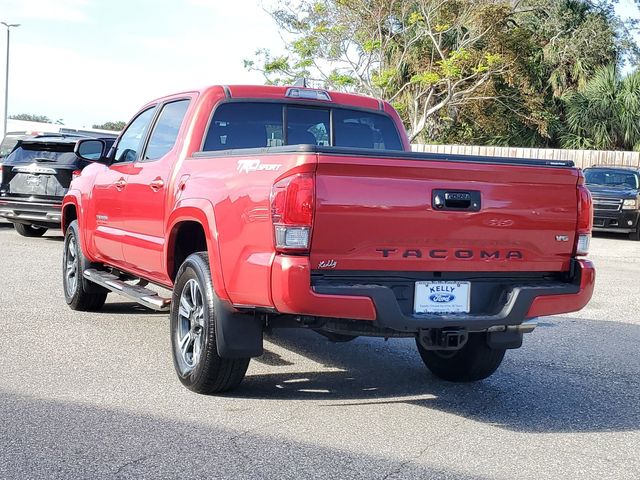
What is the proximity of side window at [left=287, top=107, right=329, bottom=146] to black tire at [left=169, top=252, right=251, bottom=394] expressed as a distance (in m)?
1.50

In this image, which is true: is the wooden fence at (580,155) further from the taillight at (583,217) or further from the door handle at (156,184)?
the taillight at (583,217)

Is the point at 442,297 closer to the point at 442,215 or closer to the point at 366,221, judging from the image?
the point at 442,215

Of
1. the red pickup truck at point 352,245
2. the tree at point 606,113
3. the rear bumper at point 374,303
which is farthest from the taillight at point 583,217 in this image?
the tree at point 606,113

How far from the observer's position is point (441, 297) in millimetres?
5355

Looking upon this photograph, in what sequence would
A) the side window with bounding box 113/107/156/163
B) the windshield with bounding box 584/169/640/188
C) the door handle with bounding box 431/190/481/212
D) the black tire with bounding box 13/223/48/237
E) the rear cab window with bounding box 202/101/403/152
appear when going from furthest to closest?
the windshield with bounding box 584/169/640/188 → the black tire with bounding box 13/223/48/237 → the side window with bounding box 113/107/156/163 → the rear cab window with bounding box 202/101/403/152 → the door handle with bounding box 431/190/481/212

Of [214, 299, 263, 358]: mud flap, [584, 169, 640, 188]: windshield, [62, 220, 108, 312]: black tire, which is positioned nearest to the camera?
[214, 299, 263, 358]: mud flap

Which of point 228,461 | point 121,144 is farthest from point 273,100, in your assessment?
point 228,461

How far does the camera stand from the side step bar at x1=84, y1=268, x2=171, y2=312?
6.71 meters

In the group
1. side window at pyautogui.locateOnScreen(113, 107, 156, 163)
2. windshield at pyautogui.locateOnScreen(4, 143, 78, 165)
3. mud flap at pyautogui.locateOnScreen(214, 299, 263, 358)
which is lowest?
mud flap at pyautogui.locateOnScreen(214, 299, 263, 358)

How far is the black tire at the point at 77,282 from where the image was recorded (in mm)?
8688

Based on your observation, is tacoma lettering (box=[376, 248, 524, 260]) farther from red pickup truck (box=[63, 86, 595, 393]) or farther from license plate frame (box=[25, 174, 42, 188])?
license plate frame (box=[25, 174, 42, 188])

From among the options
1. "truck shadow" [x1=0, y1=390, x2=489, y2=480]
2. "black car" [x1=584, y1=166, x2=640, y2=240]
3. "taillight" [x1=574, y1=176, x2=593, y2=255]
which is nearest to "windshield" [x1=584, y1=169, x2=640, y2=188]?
"black car" [x1=584, y1=166, x2=640, y2=240]

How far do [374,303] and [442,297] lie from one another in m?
0.49

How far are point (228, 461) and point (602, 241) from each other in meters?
17.3
